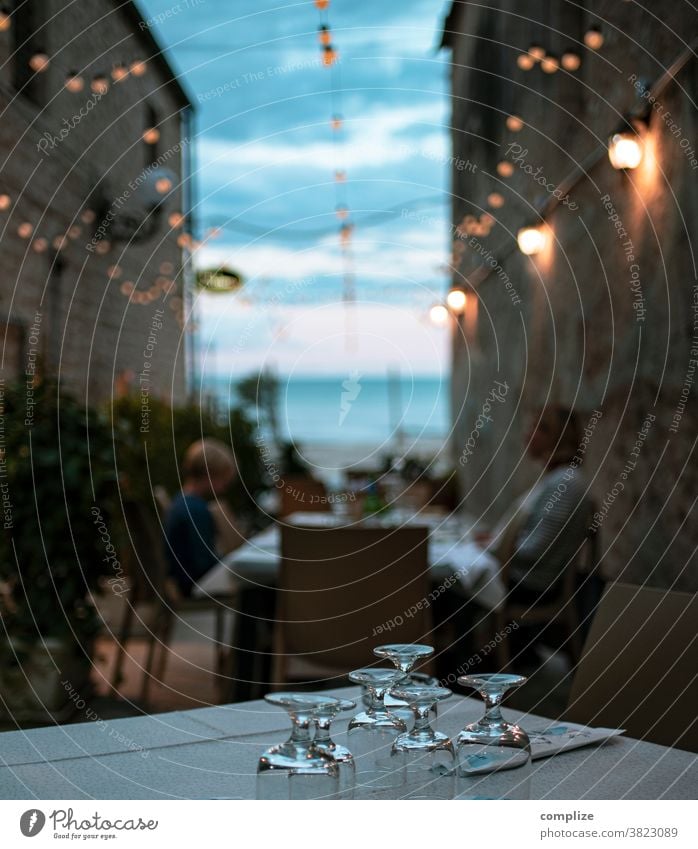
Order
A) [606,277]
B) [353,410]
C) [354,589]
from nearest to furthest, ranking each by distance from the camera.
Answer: [354,589] → [606,277] → [353,410]

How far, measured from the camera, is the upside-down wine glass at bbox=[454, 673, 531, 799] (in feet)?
3.19

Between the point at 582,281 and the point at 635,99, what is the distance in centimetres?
123

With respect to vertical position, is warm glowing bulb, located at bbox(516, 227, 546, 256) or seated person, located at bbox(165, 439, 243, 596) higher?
warm glowing bulb, located at bbox(516, 227, 546, 256)

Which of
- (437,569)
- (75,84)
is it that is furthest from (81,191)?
(437,569)

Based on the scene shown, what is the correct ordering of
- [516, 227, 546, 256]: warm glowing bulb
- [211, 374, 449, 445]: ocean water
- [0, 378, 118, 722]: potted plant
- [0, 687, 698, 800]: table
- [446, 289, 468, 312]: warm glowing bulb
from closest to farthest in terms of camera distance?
[0, 687, 698, 800]: table, [0, 378, 118, 722]: potted plant, [516, 227, 546, 256]: warm glowing bulb, [446, 289, 468, 312]: warm glowing bulb, [211, 374, 449, 445]: ocean water

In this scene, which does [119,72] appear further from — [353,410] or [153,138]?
[353,410]

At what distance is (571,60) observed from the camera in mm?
5234

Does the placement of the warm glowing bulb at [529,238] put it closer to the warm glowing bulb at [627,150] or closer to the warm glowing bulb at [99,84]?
the warm glowing bulb at [627,150]

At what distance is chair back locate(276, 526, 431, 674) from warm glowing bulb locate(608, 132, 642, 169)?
1861 mm

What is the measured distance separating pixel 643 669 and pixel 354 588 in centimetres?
159

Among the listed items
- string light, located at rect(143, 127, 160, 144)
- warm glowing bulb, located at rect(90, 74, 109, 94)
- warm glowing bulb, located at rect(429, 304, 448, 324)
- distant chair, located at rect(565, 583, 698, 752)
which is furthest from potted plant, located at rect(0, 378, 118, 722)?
warm glowing bulb, located at rect(429, 304, 448, 324)

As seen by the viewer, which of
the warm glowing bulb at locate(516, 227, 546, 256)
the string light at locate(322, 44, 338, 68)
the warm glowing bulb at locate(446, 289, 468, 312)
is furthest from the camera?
the warm glowing bulb at locate(446, 289, 468, 312)

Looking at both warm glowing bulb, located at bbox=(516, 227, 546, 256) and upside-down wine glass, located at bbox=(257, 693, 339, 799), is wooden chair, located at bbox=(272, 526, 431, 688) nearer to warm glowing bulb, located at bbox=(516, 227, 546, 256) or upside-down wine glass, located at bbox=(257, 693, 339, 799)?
upside-down wine glass, located at bbox=(257, 693, 339, 799)
